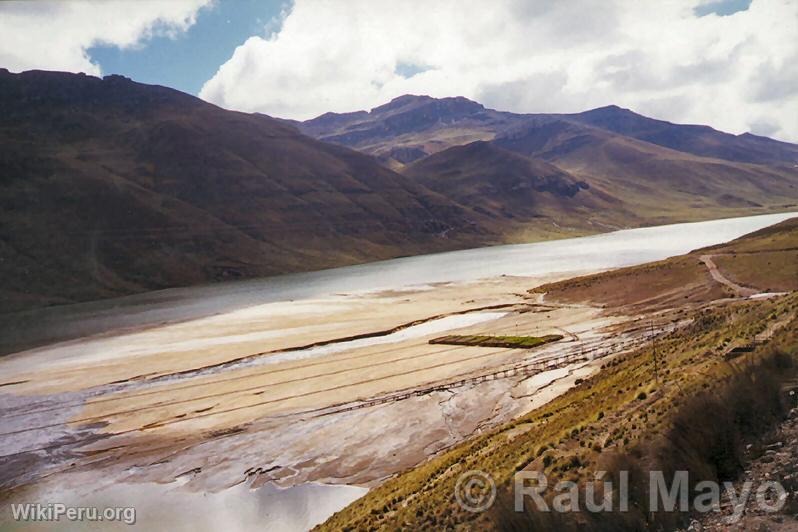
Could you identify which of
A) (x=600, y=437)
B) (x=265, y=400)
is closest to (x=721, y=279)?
(x=265, y=400)

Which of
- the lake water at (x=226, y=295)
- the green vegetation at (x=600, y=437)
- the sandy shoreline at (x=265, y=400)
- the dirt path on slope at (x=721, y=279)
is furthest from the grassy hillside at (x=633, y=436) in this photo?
the lake water at (x=226, y=295)

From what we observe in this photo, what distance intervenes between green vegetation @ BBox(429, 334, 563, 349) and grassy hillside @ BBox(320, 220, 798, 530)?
27.3 m

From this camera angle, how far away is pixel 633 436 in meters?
17.7

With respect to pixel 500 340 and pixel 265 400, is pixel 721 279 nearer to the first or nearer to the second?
pixel 500 340

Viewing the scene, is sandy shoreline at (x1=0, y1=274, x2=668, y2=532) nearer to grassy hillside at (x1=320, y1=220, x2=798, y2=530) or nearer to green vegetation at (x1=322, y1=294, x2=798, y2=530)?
green vegetation at (x1=322, y1=294, x2=798, y2=530)

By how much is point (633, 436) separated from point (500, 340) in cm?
4195

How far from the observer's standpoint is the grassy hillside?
16203mm

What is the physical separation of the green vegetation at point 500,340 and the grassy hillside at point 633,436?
89.5 ft

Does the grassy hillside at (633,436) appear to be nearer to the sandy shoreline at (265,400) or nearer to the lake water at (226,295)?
the sandy shoreline at (265,400)

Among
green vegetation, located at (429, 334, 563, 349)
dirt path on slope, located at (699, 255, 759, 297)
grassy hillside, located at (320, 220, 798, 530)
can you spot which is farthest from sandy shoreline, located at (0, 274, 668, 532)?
dirt path on slope, located at (699, 255, 759, 297)

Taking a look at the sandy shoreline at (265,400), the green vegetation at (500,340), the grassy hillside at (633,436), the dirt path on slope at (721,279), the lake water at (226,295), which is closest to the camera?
the grassy hillside at (633,436)

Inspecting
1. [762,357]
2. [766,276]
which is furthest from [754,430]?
[766,276]

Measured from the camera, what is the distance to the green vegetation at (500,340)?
57125mm

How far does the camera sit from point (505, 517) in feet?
53.0
